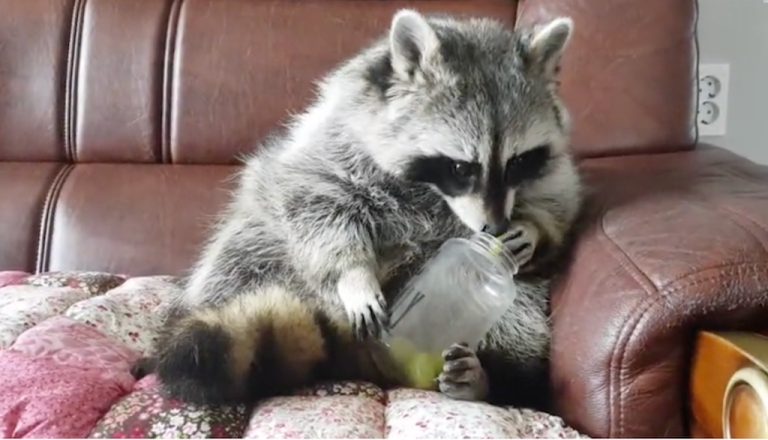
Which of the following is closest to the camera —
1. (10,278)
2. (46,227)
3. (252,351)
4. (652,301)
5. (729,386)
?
(729,386)

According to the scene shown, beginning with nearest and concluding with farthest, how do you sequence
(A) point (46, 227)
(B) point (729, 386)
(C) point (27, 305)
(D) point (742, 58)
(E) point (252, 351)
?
(B) point (729, 386) < (E) point (252, 351) < (C) point (27, 305) < (A) point (46, 227) < (D) point (742, 58)

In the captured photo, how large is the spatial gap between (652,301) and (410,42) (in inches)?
20.1

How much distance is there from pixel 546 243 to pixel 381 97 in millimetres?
322

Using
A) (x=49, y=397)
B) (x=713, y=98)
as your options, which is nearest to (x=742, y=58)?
(x=713, y=98)

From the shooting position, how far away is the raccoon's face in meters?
1.22

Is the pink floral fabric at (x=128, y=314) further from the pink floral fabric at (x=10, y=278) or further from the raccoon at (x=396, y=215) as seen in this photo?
the pink floral fabric at (x=10, y=278)

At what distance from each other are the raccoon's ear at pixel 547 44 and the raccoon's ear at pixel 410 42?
14cm

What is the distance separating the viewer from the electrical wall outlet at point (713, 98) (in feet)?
6.52

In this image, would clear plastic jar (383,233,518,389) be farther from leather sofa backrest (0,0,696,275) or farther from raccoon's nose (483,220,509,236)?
leather sofa backrest (0,0,696,275)

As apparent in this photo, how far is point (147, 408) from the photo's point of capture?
3.38 ft

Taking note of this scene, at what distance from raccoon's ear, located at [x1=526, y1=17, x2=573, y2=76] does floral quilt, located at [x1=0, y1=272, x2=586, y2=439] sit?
0.50m

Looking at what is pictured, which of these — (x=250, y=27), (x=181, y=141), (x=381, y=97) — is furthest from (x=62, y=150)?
(x=381, y=97)

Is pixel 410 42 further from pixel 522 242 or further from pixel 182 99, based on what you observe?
pixel 182 99

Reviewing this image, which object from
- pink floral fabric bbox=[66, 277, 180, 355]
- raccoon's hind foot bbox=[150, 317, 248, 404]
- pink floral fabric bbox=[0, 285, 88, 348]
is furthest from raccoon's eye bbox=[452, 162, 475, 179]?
pink floral fabric bbox=[0, 285, 88, 348]
